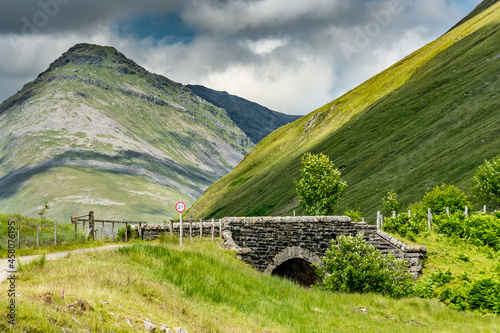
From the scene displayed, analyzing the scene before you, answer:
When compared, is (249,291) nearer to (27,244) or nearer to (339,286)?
(339,286)

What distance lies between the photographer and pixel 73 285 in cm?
1212

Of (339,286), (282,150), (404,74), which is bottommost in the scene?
(339,286)

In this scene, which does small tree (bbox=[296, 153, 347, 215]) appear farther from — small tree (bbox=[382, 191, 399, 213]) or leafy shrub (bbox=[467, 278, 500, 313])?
leafy shrub (bbox=[467, 278, 500, 313])

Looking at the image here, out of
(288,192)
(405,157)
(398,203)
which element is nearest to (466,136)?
(405,157)

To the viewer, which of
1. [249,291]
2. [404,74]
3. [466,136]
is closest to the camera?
[249,291]

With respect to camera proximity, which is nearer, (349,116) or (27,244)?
(27,244)

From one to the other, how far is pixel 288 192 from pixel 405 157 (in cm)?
3633

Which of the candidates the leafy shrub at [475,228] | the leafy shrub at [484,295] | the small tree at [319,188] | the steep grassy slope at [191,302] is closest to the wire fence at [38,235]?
the steep grassy slope at [191,302]

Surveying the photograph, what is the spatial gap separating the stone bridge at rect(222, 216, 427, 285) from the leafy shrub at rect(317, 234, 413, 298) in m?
2.92

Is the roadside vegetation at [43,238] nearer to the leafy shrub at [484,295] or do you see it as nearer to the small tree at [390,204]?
the leafy shrub at [484,295]

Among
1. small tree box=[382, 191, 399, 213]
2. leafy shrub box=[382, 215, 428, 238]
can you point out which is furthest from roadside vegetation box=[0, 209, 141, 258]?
small tree box=[382, 191, 399, 213]

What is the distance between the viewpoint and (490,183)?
58.5 meters

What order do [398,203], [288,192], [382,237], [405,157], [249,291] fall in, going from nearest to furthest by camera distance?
[249,291] < [382,237] < [398,203] < [405,157] < [288,192]

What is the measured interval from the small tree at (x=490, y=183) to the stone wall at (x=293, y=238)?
33.7 meters
